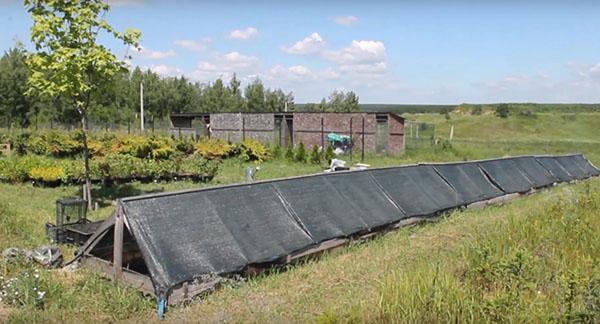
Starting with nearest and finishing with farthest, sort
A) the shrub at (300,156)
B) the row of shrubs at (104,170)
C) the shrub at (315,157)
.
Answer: the row of shrubs at (104,170), the shrub at (315,157), the shrub at (300,156)

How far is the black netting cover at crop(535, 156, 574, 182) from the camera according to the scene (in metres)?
15.2

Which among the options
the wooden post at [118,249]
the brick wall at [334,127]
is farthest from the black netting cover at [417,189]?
the brick wall at [334,127]

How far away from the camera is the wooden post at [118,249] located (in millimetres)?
5586

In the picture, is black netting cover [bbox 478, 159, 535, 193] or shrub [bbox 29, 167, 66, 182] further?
black netting cover [bbox 478, 159, 535, 193]

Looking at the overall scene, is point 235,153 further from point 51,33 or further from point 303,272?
point 303,272

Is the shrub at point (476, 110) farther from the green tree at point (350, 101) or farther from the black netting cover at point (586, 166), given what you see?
the black netting cover at point (586, 166)

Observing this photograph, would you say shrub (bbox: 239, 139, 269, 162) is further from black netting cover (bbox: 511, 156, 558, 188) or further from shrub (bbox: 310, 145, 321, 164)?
black netting cover (bbox: 511, 156, 558, 188)

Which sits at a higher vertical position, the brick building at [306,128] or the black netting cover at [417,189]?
the brick building at [306,128]

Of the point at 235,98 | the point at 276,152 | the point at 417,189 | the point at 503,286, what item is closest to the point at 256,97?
the point at 235,98

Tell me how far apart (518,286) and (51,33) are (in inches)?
349

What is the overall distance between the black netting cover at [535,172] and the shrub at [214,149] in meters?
10.8

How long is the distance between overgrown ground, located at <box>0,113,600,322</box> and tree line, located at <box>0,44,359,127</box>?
2991 cm

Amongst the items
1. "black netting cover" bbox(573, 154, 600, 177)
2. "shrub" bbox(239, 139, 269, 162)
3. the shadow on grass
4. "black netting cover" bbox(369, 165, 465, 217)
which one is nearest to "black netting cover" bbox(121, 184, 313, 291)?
"black netting cover" bbox(369, 165, 465, 217)

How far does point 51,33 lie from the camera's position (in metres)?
9.37
